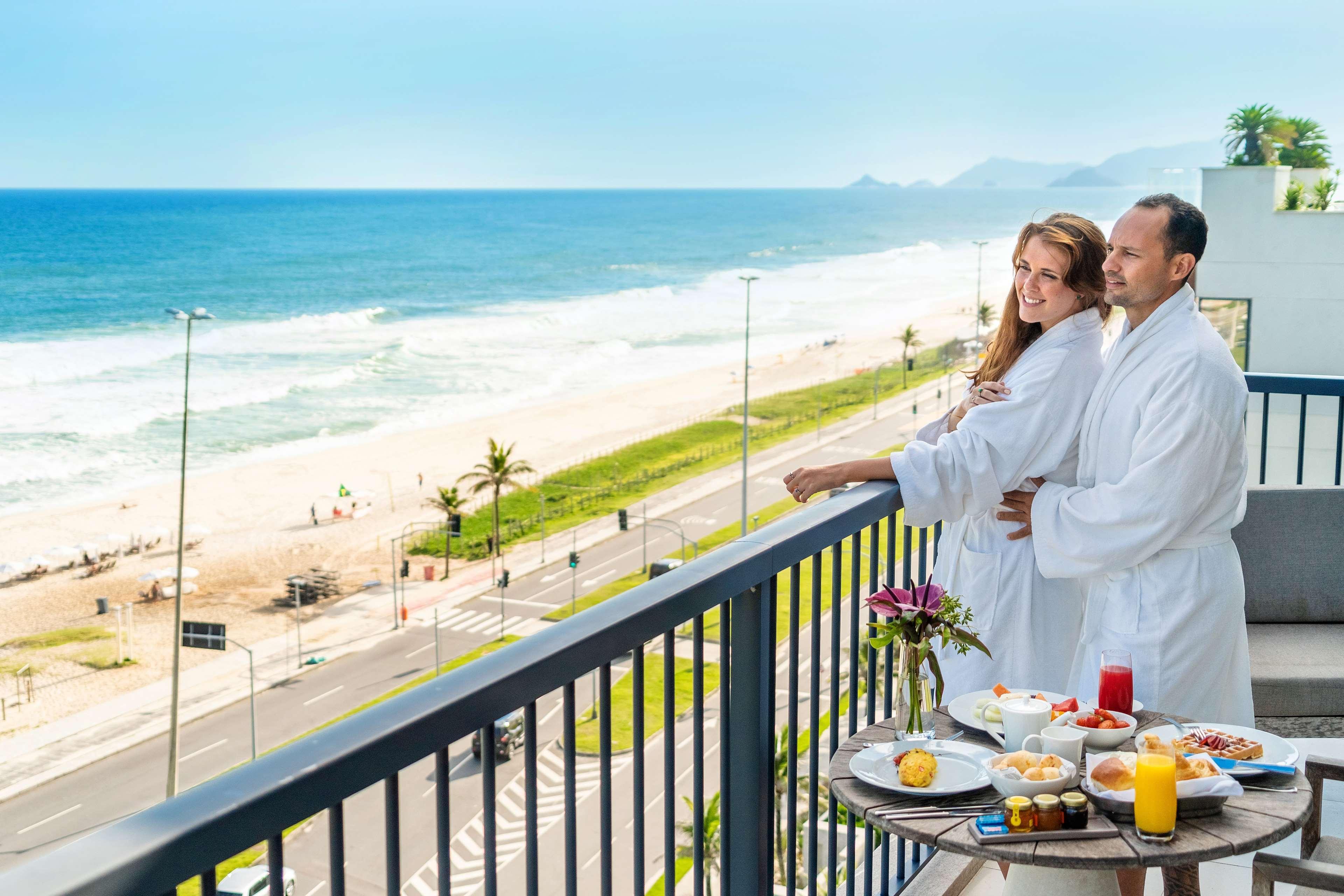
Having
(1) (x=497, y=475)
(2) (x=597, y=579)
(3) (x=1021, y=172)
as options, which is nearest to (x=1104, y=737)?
(2) (x=597, y=579)

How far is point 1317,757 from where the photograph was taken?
188 centimetres

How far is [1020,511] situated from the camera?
7.35ft

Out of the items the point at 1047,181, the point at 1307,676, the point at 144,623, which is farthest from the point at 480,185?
the point at 1307,676

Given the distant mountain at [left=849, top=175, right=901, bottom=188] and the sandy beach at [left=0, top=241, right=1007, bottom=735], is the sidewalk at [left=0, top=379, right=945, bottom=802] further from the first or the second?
the distant mountain at [left=849, top=175, right=901, bottom=188]

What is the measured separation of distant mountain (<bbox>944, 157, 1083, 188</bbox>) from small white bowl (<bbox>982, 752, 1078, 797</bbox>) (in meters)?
125

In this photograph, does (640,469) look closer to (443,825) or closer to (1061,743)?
(1061,743)

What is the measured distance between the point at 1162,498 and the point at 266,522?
34.7 metres

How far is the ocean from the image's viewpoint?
40.4 m

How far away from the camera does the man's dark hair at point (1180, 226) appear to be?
7.00 feet

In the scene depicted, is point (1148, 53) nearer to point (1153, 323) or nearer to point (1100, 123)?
point (1100, 123)

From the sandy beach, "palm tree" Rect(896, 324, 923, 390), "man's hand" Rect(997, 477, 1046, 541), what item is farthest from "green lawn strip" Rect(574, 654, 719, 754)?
"palm tree" Rect(896, 324, 923, 390)

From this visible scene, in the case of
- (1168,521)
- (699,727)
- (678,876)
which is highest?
(1168,521)

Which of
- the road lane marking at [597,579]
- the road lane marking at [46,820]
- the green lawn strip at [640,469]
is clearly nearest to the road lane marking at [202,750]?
the road lane marking at [46,820]

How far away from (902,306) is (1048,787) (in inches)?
2527
